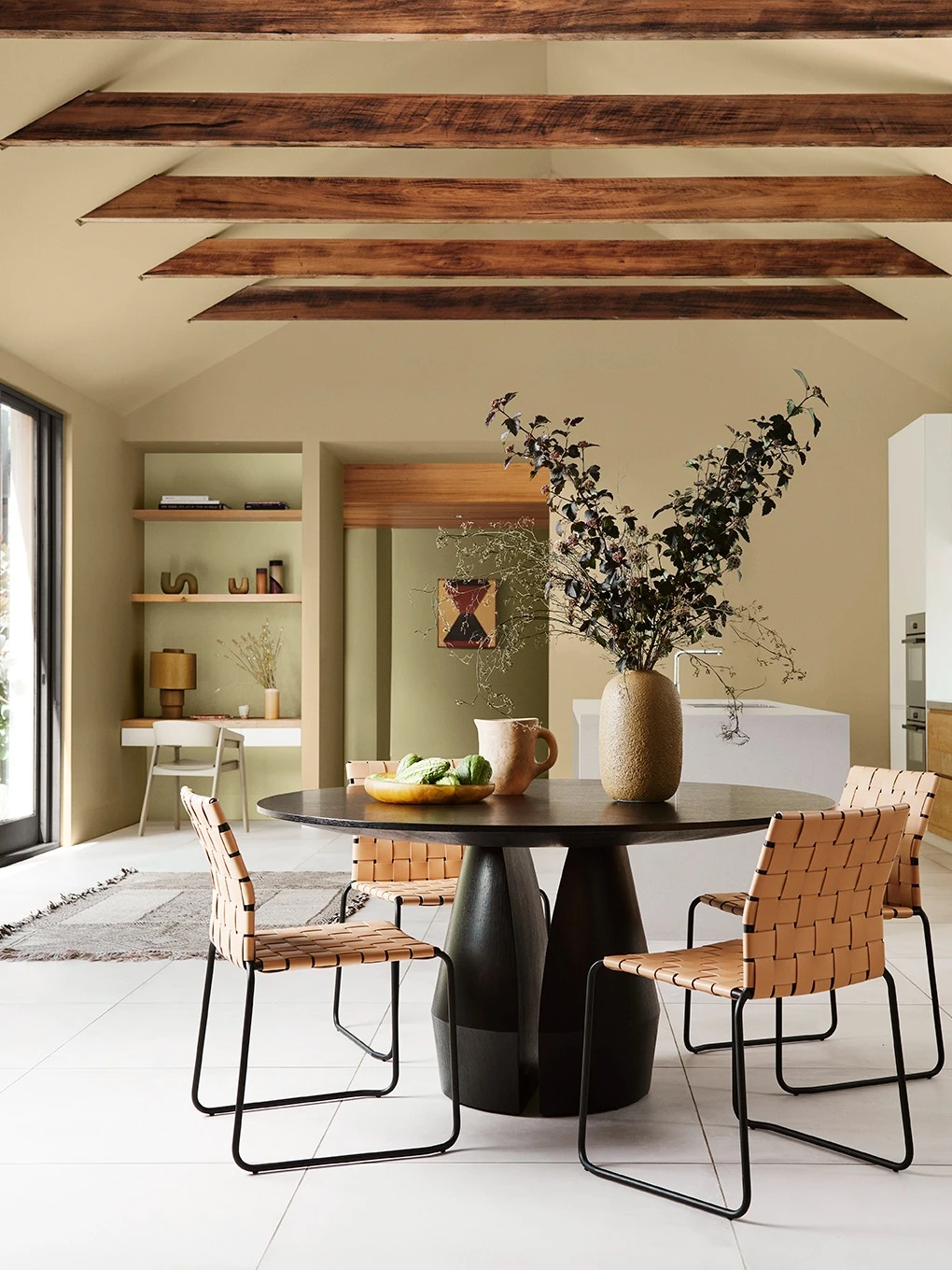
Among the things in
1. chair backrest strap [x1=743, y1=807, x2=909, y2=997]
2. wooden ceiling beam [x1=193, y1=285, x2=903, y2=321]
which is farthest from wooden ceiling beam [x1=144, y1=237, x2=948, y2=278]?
chair backrest strap [x1=743, y1=807, x2=909, y2=997]

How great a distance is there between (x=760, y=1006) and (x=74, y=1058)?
1897mm

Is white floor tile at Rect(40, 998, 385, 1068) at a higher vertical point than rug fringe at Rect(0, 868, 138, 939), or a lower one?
higher

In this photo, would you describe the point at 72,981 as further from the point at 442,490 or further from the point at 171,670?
the point at 442,490

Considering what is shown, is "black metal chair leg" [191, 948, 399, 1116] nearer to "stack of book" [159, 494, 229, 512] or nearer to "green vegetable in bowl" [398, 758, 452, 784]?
"green vegetable in bowl" [398, 758, 452, 784]

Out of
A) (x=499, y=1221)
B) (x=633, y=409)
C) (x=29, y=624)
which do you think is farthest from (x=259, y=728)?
(x=499, y=1221)

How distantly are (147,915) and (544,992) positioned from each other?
2.73m

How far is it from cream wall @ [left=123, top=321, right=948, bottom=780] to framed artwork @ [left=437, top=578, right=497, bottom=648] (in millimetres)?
2083

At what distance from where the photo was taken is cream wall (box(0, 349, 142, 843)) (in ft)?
22.8

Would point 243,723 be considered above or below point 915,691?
below

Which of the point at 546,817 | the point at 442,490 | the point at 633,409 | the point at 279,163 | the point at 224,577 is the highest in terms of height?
the point at 279,163

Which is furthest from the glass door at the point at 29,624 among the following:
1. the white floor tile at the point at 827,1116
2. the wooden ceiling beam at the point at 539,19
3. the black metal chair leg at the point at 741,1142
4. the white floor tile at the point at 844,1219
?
the white floor tile at the point at 844,1219

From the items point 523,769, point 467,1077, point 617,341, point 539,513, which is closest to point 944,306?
point 617,341

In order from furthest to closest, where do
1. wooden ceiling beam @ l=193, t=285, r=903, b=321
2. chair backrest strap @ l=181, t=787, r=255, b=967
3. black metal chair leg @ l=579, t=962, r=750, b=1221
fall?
wooden ceiling beam @ l=193, t=285, r=903, b=321 → chair backrest strap @ l=181, t=787, r=255, b=967 → black metal chair leg @ l=579, t=962, r=750, b=1221

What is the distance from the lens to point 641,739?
2803mm
